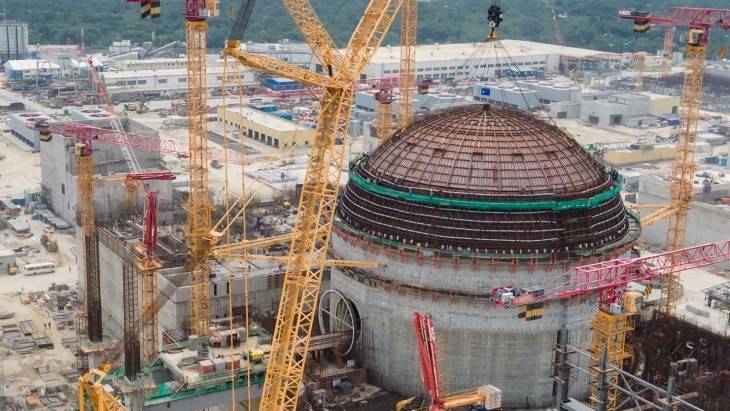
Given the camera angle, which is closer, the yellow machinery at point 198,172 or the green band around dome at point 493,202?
the green band around dome at point 493,202

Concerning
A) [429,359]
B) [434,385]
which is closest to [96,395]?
[429,359]

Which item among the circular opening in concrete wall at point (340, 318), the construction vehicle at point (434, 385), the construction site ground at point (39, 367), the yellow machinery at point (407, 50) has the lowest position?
the construction site ground at point (39, 367)

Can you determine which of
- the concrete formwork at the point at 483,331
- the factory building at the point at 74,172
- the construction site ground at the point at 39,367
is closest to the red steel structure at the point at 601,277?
the concrete formwork at the point at 483,331

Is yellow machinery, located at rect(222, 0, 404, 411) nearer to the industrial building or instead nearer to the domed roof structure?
the industrial building

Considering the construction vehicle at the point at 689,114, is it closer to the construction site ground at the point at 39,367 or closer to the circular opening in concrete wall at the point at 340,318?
the circular opening in concrete wall at the point at 340,318

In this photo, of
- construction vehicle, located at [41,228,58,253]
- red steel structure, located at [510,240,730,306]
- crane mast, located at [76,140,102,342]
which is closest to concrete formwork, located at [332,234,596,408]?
red steel structure, located at [510,240,730,306]

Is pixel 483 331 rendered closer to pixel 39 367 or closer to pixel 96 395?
pixel 96 395

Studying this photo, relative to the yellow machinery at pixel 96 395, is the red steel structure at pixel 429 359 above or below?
above
